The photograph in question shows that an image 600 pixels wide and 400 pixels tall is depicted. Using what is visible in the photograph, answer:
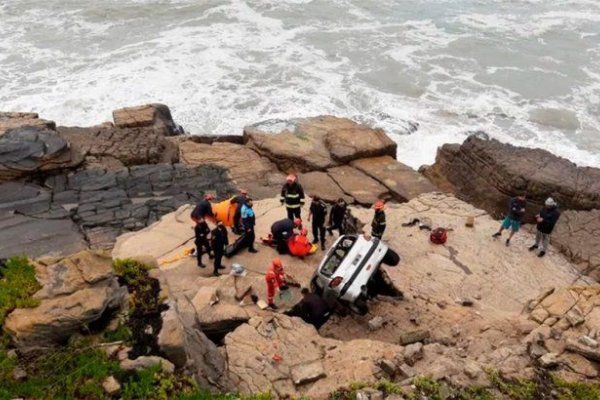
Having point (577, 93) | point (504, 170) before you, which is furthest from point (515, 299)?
point (577, 93)

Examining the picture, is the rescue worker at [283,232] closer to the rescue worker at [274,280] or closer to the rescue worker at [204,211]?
the rescue worker at [204,211]

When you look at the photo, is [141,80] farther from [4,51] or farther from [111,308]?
[111,308]

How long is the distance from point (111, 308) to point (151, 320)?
54 centimetres

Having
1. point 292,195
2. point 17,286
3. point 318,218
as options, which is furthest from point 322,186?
point 17,286

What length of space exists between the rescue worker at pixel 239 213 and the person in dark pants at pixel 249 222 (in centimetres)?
20

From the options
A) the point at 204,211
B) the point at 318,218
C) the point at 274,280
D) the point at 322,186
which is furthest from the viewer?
the point at 322,186

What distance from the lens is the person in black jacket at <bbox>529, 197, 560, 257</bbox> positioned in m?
11.7

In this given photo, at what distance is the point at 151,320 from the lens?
7289 mm

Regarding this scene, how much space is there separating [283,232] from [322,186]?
14.6ft

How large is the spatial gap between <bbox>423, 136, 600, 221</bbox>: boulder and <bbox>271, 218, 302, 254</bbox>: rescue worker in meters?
6.31

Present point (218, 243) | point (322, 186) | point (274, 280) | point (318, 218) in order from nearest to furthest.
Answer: point (274, 280)
point (218, 243)
point (318, 218)
point (322, 186)

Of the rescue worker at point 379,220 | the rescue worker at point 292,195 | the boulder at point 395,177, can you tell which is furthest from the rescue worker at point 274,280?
the boulder at point 395,177

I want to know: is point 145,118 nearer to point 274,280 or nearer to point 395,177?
point 395,177

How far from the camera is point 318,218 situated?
38.7 feet
